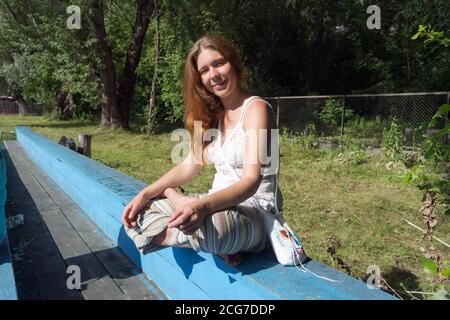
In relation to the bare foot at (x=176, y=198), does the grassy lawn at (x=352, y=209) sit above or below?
below

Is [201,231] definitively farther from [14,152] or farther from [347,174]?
[14,152]

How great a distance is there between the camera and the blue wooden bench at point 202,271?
5.34ft

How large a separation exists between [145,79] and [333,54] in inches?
341

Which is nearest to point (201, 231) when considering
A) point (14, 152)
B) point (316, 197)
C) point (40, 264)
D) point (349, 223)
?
point (40, 264)

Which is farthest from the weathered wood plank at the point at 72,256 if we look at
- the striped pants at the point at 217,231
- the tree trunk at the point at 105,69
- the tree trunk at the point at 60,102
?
the tree trunk at the point at 60,102

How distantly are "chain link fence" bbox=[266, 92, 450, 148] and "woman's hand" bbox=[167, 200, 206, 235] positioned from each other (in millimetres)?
8273

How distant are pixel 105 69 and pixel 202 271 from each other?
14.0 metres

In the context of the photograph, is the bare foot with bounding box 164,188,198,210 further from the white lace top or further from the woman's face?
the woman's face

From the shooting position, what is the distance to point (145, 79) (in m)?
20.2

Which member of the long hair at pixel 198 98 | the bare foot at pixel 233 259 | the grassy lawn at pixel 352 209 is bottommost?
the grassy lawn at pixel 352 209

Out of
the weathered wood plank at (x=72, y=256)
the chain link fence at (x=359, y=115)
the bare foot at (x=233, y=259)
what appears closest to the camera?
the bare foot at (x=233, y=259)

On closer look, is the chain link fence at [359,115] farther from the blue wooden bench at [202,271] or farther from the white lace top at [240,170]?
the white lace top at [240,170]

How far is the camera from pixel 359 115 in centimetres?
1211

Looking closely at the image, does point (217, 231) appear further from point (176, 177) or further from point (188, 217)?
point (176, 177)
